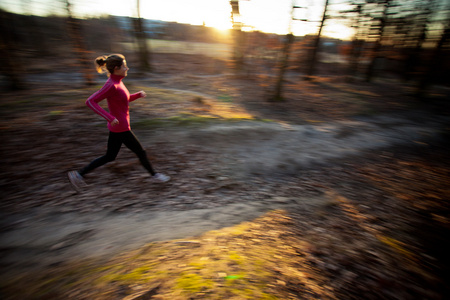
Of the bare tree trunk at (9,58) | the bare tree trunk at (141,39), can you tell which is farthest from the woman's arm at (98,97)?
the bare tree trunk at (141,39)

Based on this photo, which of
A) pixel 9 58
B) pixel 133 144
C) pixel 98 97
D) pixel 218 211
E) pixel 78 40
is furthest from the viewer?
pixel 78 40

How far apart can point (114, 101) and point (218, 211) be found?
7.69 ft

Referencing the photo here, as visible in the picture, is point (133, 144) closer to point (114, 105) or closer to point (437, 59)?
point (114, 105)

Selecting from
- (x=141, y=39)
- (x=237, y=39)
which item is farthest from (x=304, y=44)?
(x=141, y=39)

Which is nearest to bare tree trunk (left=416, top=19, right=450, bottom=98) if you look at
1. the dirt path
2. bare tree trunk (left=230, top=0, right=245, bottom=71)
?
the dirt path

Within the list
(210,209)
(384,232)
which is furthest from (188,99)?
(384,232)

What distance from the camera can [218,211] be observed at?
11.9 feet

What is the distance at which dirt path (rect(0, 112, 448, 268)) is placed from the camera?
2756 mm

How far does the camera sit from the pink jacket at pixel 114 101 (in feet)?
10.4

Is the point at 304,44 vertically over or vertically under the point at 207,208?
over

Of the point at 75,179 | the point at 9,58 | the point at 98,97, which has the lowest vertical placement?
the point at 75,179

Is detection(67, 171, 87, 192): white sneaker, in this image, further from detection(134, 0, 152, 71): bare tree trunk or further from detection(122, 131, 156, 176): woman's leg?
detection(134, 0, 152, 71): bare tree trunk

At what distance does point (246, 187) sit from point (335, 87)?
54.2 ft

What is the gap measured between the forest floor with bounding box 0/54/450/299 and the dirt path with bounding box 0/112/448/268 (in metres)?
0.03
